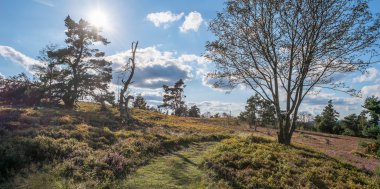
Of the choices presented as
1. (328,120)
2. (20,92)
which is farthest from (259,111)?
(20,92)

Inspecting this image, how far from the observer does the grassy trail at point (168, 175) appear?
1071 cm

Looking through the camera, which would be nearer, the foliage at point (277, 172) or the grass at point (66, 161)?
the grass at point (66, 161)

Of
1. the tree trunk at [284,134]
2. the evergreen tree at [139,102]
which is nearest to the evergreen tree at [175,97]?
the evergreen tree at [139,102]

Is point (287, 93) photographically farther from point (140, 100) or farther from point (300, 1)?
point (140, 100)

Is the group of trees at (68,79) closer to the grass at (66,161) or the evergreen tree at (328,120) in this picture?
the grass at (66,161)

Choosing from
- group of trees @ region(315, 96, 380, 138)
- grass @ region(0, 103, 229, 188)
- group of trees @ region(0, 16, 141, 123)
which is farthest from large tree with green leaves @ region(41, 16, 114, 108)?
group of trees @ region(315, 96, 380, 138)

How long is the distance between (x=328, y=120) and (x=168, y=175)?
78.8 metres

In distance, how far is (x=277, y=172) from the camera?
1288cm

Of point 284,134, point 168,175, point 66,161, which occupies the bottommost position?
point 168,175

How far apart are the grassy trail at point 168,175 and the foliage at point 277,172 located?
0.82 m

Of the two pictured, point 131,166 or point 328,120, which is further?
point 328,120

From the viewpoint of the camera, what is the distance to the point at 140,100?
112125 millimetres

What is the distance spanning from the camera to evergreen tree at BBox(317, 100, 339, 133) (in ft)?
263

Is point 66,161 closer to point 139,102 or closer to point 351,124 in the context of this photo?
point 351,124
